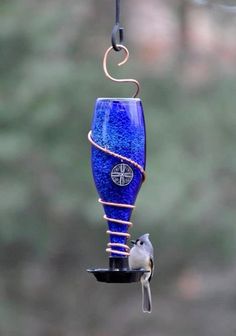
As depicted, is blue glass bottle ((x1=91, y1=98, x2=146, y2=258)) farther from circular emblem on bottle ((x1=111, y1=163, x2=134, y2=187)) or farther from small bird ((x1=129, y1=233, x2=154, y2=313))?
small bird ((x1=129, y1=233, x2=154, y2=313))

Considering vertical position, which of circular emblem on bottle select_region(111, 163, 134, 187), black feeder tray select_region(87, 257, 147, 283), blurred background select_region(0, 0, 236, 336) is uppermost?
circular emblem on bottle select_region(111, 163, 134, 187)

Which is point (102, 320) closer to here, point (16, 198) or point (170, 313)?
point (170, 313)

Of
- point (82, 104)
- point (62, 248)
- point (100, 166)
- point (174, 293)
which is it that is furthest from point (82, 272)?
point (100, 166)

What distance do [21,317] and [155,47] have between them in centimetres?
318

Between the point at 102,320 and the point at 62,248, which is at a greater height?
the point at 62,248

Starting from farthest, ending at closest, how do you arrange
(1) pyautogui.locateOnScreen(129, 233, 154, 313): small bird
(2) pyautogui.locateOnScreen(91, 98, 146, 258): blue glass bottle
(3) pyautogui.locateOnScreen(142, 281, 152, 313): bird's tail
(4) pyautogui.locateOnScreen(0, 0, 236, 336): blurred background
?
(4) pyautogui.locateOnScreen(0, 0, 236, 336): blurred background, (3) pyautogui.locateOnScreen(142, 281, 152, 313): bird's tail, (1) pyautogui.locateOnScreen(129, 233, 154, 313): small bird, (2) pyautogui.locateOnScreen(91, 98, 146, 258): blue glass bottle

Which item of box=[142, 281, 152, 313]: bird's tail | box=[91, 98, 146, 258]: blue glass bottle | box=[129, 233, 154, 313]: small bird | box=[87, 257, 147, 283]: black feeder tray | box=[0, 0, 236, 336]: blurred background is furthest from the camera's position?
box=[0, 0, 236, 336]: blurred background

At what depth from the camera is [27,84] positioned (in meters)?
9.34

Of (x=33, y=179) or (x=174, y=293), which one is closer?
(x=33, y=179)

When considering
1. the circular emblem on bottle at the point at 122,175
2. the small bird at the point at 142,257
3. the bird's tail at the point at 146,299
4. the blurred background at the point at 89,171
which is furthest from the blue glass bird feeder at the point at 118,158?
the blurred background at the point at 89,171

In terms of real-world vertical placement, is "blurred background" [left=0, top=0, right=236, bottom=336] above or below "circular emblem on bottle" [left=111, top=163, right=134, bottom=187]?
below

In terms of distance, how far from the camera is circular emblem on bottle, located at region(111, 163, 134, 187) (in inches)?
151

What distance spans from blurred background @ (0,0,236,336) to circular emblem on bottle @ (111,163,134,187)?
5.44m

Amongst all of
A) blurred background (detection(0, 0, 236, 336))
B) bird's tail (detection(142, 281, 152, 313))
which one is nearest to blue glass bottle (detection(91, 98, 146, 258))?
bird's tail (detection(142, 281, 152, 313))
